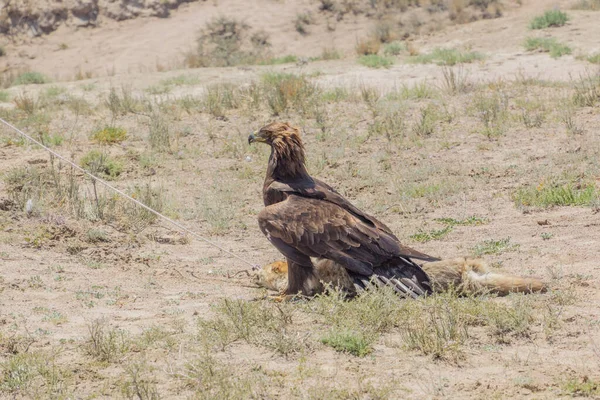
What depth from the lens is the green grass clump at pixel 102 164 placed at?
40.7 ft

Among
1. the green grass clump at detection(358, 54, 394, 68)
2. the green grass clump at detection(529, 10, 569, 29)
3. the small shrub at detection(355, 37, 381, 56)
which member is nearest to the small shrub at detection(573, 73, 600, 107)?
the green grass clump at detection(358, 54, 394, 68)

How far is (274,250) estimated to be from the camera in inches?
386

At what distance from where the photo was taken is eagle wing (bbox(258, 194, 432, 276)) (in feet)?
24.2

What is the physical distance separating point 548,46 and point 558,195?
9.40 meters

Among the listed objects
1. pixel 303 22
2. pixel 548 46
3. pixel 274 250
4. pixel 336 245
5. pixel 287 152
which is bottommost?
pixel 274 250

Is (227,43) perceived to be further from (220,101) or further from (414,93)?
(414,93)

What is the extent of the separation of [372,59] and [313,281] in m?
12.1

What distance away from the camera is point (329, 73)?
60.4 ft

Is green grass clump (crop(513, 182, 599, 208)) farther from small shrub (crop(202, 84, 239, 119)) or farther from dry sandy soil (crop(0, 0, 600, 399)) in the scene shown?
small shrub (crop(202, 84, 239, 119))

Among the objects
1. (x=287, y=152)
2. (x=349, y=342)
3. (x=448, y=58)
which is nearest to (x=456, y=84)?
(x=448, y=58)

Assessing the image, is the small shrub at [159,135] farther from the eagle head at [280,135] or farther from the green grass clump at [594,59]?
the green grass clump at [594,59]

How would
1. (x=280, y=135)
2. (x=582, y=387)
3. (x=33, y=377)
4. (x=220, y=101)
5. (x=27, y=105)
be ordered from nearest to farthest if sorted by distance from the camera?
(x=582, y=387) → (x=33, y=377) → (x=280, y=135) → (x=27, y=105) → (x=220, y=101)

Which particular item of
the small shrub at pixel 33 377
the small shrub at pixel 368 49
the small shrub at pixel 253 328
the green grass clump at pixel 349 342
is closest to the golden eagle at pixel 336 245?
the small shrub at pixel 253 328

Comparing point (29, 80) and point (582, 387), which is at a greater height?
point (582, 387)
